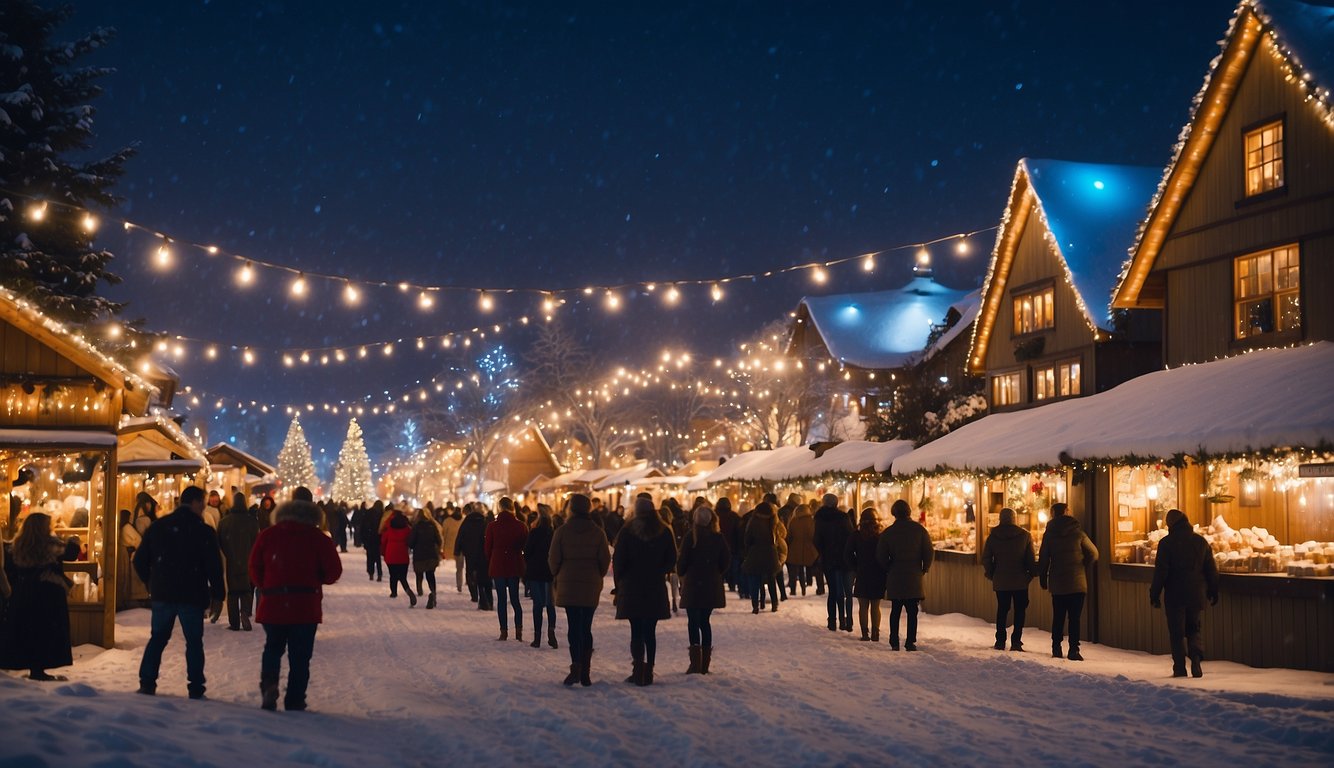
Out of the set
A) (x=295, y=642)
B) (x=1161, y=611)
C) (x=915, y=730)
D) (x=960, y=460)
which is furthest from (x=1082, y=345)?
(x=295, y=642)

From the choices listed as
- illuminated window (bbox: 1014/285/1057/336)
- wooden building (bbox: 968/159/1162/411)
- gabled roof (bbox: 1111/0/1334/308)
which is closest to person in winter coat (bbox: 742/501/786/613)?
gabled roof (bbox: 1111/0/1334/308)

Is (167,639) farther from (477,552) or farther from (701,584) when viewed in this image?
(477,552)

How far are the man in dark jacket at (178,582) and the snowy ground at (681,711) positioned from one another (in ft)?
1.41

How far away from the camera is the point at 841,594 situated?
715 inches

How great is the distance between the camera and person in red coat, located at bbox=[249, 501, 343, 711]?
9656 mm

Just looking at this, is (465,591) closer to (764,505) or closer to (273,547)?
(764,505)

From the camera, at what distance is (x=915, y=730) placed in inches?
371

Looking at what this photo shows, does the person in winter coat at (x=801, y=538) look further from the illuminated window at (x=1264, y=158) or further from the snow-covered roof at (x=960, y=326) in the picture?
the snow-covered roof at (x=960, y=326)

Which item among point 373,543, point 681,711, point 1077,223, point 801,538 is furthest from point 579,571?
point 373,543

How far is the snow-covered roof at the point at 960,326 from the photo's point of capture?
1468 inches

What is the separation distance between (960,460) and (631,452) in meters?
71.6

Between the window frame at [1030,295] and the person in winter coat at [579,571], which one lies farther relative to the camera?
the window frame at [1030,295]

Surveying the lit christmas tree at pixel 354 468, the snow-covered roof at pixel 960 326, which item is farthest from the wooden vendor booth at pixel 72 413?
the lit christmas tree at pixel 354 468

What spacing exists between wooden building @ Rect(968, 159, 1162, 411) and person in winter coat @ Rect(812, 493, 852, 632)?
7303 millimetres
